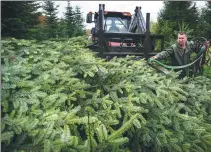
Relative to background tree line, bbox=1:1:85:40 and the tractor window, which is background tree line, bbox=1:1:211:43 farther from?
the tractor window

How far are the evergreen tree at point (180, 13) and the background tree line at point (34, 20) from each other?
6.98 metres

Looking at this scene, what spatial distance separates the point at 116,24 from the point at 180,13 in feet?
35.5

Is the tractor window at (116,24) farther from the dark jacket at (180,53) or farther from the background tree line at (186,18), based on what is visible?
the background tree line at (186,18)

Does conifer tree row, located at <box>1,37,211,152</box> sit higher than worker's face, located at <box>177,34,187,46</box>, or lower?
lower

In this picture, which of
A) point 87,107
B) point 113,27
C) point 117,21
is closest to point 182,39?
point 87,107

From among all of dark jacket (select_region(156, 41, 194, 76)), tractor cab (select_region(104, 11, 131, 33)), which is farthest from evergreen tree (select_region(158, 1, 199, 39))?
dark jacket (select_region(156, 41, 194, 76))

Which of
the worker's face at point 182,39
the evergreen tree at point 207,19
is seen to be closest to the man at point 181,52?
the worker's face at point 182,39

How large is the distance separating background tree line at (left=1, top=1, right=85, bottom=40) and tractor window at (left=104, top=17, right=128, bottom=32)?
4.22 m

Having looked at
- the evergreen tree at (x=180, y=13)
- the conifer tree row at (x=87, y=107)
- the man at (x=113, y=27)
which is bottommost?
the conifer tree row at (x=87, y=107)

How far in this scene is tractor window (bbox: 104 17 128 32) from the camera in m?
12.1

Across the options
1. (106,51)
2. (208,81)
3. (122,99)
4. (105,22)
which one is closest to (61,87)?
(122,99)

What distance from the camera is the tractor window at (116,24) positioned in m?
12.1

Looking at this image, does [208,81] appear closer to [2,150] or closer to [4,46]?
[4,46]

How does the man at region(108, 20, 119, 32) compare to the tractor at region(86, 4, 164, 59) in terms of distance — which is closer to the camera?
the tractor at region(86, 4, 164, 59)
